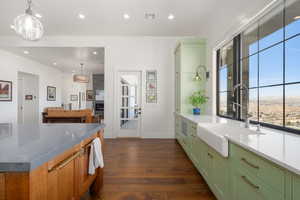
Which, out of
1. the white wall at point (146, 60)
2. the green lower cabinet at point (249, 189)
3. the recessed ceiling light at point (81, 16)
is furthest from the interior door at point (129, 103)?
the green lower cabinet at point (249, 189)

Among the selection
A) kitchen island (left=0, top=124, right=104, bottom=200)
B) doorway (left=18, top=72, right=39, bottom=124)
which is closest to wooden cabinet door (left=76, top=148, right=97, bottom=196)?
kitchen island (left=0, top=124, right=104, bottom=200)

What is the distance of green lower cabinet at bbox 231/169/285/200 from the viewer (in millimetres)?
1046

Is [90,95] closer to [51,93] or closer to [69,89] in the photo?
[69,89]

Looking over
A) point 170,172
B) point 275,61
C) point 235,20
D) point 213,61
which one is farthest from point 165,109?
point 275,61

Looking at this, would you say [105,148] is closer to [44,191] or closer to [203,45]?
[44,191]

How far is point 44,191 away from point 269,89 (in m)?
2.57

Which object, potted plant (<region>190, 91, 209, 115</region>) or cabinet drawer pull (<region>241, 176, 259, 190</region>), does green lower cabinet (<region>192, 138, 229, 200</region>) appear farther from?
potted plant (<region>190, 91, 209, 115</region>)

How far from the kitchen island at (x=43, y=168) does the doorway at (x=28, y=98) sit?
6.91m

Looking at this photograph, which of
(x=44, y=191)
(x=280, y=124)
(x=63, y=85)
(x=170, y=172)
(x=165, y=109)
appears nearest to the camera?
(x=44, y=191)

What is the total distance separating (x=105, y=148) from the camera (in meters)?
3.96

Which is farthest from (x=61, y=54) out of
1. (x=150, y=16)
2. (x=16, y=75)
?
(x=150, y=16)

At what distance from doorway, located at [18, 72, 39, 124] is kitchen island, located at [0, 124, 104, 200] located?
6.91 metres

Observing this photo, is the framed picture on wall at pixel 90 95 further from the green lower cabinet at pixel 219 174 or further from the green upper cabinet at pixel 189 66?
the green lower cabinet at pixel 219 174

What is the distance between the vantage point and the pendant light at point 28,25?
2146mm
